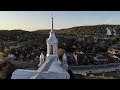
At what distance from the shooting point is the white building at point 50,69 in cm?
228

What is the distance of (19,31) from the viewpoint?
246 cm

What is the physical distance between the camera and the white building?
228 cm

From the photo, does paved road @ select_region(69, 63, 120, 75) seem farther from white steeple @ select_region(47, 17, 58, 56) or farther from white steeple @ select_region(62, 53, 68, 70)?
white steeple @ select_region(47, 17, 58, 56)

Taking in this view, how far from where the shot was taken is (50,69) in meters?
2.44

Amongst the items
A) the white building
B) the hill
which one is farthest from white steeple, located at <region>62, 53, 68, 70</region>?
the hill

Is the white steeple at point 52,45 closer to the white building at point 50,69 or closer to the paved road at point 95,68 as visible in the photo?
the white building at point 50,69

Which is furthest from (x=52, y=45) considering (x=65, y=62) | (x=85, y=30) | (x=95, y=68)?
(x=95, y=68)

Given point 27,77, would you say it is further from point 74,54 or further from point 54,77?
point 74,54

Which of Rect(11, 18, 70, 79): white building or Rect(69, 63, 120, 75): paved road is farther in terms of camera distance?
Rect(69, 63, 120, 75): paved road

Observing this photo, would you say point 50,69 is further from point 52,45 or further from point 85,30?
point 85,30

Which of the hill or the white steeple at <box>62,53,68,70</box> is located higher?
the hill

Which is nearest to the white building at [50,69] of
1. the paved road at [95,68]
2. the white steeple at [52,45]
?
the white steeple at [52,45]
